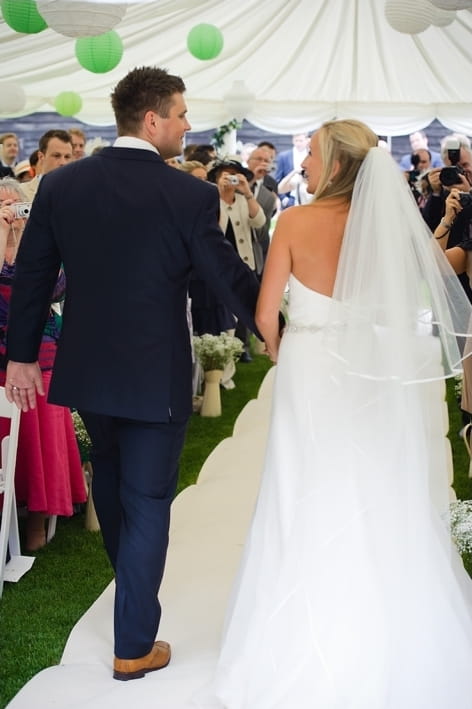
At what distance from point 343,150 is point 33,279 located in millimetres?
1026

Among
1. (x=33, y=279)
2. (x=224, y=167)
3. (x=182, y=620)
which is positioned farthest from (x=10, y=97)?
(x=182, y=620)

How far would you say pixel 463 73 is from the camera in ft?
41.2

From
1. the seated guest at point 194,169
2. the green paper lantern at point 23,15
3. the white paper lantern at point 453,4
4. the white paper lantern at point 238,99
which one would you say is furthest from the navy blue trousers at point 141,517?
the white paper lantern at point 238,99

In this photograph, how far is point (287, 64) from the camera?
41.8ft

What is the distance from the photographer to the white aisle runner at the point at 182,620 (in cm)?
293

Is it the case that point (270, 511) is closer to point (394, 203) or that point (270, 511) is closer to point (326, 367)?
point (326, 367)

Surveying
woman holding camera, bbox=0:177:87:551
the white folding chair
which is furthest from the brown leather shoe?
woman holding camera, bbox=0:177:87:551

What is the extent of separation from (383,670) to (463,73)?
11136mm

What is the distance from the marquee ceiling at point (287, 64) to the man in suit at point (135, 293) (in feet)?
20.9

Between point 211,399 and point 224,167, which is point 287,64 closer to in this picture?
point 224,167

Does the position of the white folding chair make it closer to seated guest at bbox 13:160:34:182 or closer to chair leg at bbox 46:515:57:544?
chair leg at bbox 46:515:57:544

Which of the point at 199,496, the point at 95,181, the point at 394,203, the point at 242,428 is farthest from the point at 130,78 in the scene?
the point at 242,428

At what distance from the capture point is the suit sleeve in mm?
2992

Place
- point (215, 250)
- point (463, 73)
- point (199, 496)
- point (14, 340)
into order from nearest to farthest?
point (215, 250)
point (14, 340)
point (199, 496)
point (463, 73)
